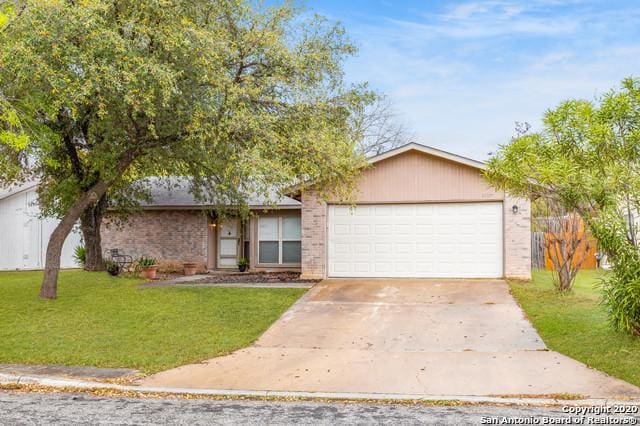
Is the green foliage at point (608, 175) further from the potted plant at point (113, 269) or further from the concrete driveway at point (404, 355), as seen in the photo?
the potted plant at point (113, 269)

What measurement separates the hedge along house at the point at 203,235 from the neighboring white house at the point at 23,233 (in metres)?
2.65

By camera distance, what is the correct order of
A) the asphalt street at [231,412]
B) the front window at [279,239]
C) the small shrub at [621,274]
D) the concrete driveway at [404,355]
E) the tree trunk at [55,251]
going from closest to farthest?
1. the asphalt street at [231,412]
2. the concrete driveway at [404,355]
3. the small shrub at [621,274]
4. the tree trunk at [55,251]
5. the front window at [279,239]

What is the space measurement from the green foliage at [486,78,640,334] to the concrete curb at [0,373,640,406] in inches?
109

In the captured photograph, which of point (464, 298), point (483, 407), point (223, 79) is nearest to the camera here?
point (483, 407)

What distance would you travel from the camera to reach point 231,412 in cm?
641

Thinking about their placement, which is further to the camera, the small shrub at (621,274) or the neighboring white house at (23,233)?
the neighboring white house at (23,233)

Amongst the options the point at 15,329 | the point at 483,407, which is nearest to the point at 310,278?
the point at 15,329

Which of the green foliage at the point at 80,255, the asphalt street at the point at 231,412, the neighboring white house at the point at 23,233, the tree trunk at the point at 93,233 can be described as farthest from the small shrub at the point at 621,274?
the neighboring white house at the point at 23,233

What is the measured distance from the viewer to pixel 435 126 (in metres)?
36.5

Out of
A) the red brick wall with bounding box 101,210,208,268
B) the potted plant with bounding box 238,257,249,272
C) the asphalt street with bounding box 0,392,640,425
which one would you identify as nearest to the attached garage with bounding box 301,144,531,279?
the potted plant with bounding box 238,257,249,272

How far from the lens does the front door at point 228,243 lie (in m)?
21.1

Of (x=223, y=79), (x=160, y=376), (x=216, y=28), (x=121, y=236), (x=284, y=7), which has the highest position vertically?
(x=284, y=7)

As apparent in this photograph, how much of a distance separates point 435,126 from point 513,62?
51.4 feet

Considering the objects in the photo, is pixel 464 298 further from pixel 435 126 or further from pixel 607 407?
pixel 435 126
